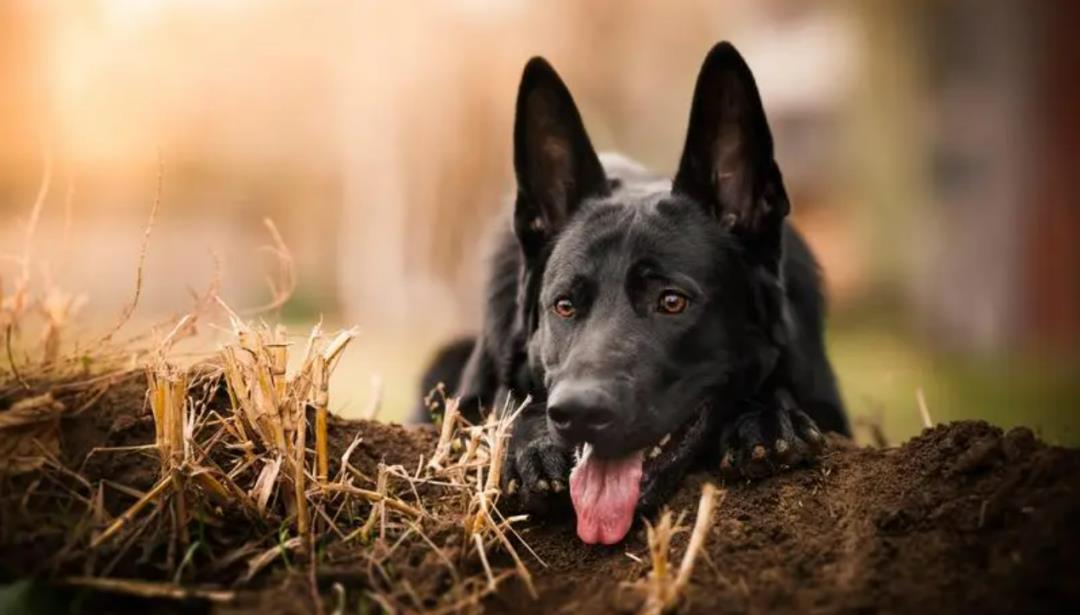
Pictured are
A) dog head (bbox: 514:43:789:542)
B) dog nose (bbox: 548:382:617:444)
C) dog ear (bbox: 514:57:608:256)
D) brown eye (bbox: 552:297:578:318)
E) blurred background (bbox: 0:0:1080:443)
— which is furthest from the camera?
blurred background (bbox: 0:0:1080:443)

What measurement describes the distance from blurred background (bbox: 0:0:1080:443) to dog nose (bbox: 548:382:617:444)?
6.22 metres

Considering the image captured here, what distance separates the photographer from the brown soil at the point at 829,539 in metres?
2.39

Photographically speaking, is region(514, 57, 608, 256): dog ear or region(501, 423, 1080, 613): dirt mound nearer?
region(501, 423, 1080, 613): dirt mound

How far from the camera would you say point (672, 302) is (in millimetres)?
3410

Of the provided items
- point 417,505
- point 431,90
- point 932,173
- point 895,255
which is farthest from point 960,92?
point 417,505

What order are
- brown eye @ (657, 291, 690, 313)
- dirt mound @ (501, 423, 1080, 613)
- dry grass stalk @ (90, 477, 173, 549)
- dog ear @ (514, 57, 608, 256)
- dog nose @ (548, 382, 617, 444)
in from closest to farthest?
dirt mound @ (501, 423, 1080, 613), dry grass stalk @ (90, 477, 173, 549), dog nose @ (548, 382, 617, 444), brown eye @ (657, 291, 690, 313), dog ear @ (514, 57, 608, 256)

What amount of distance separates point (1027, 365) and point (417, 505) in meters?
8.17

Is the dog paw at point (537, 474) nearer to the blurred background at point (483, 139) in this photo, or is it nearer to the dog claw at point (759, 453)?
the dog claw at point (759, 453)

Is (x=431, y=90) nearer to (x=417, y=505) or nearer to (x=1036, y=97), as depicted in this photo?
(x=1036, y=97)

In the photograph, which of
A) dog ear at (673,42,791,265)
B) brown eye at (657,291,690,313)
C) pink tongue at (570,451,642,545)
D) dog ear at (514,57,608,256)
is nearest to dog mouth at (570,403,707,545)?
pink tongue at (570,451,642,545)

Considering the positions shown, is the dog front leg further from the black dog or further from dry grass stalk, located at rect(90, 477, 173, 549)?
dry grass stalk, located at rect(90, 477, 173, 549)

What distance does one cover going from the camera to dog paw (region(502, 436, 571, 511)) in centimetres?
318

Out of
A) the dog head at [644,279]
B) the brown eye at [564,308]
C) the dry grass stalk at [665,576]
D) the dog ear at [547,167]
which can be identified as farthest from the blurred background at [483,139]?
the dry grass stalk at [665,576]

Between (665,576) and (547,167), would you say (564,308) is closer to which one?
(547,167)
